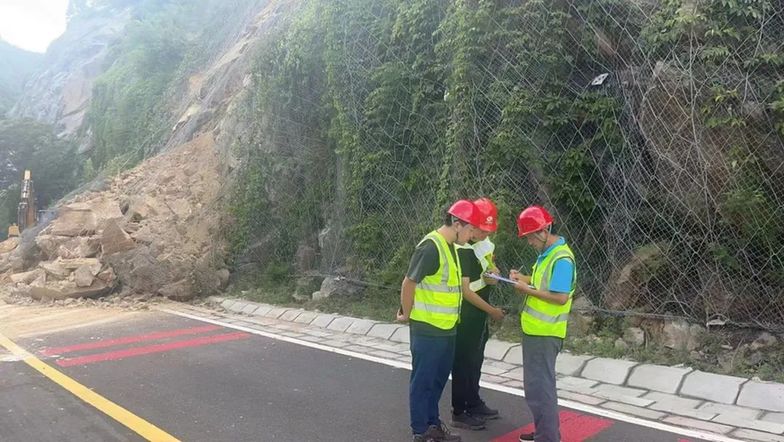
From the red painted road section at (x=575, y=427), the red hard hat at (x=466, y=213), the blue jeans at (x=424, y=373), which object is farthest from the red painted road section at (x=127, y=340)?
the red hard hat at (x=466, y=213)

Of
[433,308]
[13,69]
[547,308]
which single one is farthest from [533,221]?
[13,69]

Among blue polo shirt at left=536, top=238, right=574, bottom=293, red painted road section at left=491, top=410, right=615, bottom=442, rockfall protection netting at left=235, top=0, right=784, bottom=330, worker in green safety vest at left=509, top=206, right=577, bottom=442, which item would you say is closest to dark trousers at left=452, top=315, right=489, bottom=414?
red painted road section at left=491, top=410, right=615, bottom=442

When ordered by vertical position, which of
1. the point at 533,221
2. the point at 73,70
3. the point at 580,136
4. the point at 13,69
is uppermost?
the point at 13,69

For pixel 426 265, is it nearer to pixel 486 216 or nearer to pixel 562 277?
pixel 486 216

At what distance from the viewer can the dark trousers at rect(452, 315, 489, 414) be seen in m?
→ 4.88

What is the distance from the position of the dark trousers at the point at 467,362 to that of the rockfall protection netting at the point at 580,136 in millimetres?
2685

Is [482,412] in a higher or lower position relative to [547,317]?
lower

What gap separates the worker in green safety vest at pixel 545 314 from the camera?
395 cm

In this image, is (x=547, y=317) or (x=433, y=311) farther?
(x=433, y=311)

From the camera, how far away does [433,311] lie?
4.27 m

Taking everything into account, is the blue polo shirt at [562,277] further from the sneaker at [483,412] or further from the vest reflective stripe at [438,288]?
the sneaker at [483,412]

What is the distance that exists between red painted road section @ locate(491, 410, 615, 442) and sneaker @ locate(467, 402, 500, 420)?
0.27m

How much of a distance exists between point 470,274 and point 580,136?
370 centimetres

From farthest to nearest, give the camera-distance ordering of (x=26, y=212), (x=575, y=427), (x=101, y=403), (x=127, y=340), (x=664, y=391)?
(x=26, y=212) < (x=127, y=340) < (x=664, y=391) < (x=101, y=403) < (x=575, y=427)
